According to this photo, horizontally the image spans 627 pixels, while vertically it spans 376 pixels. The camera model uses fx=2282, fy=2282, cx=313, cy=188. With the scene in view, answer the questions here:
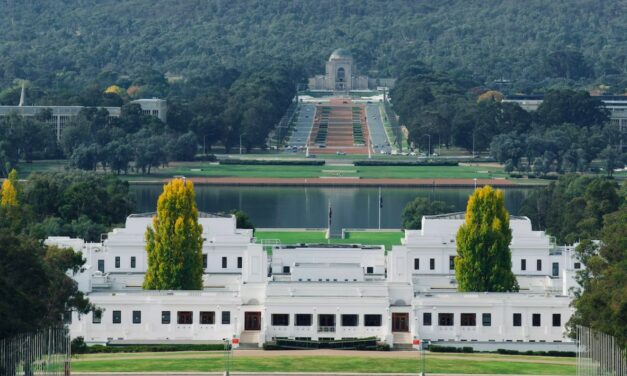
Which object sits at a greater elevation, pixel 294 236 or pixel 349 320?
pixel 294 236

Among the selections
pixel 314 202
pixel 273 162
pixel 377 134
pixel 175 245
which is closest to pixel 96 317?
pixel 175 245

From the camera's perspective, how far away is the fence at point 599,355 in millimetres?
59656

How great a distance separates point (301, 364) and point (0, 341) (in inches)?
500

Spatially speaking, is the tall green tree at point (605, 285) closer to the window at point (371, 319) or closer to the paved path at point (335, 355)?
the paved path at point (335, 355)

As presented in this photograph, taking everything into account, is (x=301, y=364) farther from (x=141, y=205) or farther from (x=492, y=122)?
(x=492, y=122)

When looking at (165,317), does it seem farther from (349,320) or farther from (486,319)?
(486,319)

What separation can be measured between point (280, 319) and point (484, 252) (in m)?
9.17

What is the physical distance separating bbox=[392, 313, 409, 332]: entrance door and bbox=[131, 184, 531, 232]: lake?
A: 3579 cm

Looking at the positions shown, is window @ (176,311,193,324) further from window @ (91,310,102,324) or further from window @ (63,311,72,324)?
window @ (63,311,72,324)

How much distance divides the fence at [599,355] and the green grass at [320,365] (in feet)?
4.72

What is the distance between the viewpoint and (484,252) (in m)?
78.8

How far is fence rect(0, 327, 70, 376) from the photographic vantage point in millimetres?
57031

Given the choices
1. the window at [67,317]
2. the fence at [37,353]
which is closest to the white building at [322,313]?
the window at [67,317]

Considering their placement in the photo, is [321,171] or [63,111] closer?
[321,171]
